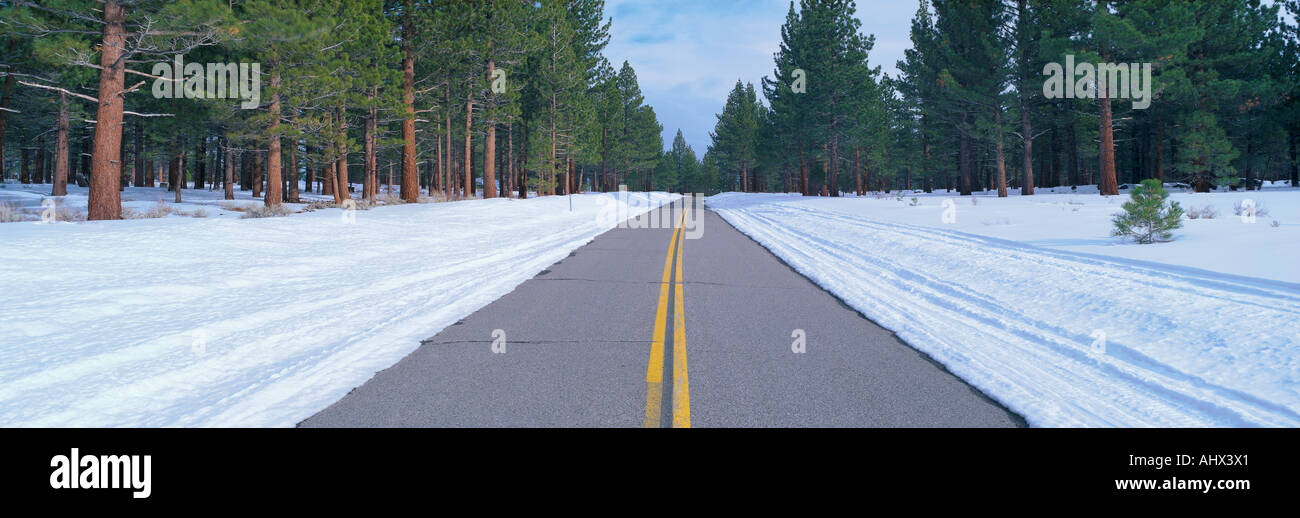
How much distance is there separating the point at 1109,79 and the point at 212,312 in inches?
1450

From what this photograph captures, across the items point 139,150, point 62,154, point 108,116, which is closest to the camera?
point 108,116

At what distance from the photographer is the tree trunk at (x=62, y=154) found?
2925cm

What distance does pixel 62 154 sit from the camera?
29.5m

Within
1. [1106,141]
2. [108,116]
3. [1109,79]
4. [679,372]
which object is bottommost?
[679,372]

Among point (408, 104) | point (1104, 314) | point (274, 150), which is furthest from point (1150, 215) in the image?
point (274, 150)

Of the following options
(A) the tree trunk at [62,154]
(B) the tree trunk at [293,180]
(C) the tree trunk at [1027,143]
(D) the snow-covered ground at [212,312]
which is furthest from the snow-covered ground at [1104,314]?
(A) the tree trunk at [62,154]

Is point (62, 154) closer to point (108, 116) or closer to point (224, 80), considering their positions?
point (224, 80)

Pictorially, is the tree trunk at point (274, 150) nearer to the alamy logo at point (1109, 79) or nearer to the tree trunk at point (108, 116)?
the tree trunk at point (108, 116)

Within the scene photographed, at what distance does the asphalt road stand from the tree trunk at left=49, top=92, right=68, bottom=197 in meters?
32.2

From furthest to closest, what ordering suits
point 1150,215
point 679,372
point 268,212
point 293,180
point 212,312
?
point 293,180 → point 268,212 → point 1150,215 → point 212,312 → point 679,372

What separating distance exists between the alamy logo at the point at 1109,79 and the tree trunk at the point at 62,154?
155ft

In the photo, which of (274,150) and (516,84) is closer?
(274,150)
